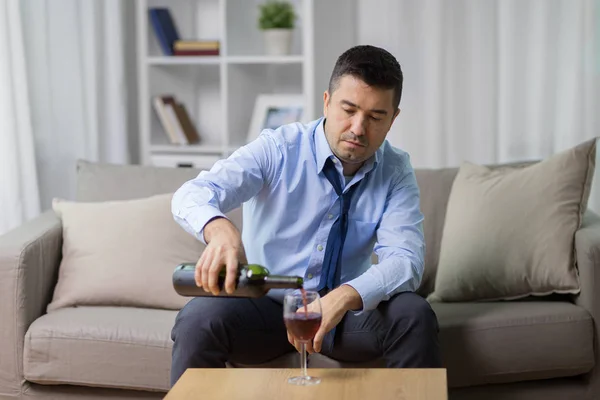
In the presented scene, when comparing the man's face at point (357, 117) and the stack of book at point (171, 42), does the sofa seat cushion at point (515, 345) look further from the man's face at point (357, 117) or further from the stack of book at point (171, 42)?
the stack of book at point (171, 42)

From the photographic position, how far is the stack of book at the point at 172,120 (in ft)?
14.3

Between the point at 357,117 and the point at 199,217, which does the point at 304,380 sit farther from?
the point at 357,117

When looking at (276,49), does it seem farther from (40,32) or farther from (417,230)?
(417,230)

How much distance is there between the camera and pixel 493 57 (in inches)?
155

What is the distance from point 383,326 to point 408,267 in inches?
6.3

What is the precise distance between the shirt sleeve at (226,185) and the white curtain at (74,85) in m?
1.51

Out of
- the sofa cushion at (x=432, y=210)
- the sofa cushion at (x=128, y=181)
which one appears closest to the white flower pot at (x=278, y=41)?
the sofa cushion at (x=128, y=181)

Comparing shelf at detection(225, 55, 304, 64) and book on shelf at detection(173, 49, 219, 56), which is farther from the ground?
book on shelf at detection(173, 49, 219, 56)

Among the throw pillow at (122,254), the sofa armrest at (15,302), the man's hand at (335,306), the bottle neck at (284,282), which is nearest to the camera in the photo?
the bottle neck at (284,282)

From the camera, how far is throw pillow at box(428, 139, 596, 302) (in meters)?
2.92

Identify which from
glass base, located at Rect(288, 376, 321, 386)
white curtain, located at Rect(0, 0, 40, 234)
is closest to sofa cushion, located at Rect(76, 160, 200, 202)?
white curtain, located at Rect(0, 0, 40, 234)

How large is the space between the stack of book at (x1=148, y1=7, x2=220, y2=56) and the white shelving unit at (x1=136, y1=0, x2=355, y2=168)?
0.04m

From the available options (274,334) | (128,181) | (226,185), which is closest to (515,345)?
(274,334)

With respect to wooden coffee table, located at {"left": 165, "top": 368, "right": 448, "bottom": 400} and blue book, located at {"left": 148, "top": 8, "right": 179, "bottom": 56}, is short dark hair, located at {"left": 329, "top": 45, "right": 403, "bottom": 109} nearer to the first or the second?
wooden coffee table, located at {"left": 165, "top": 368, "right": 448, "bottom": 400}
